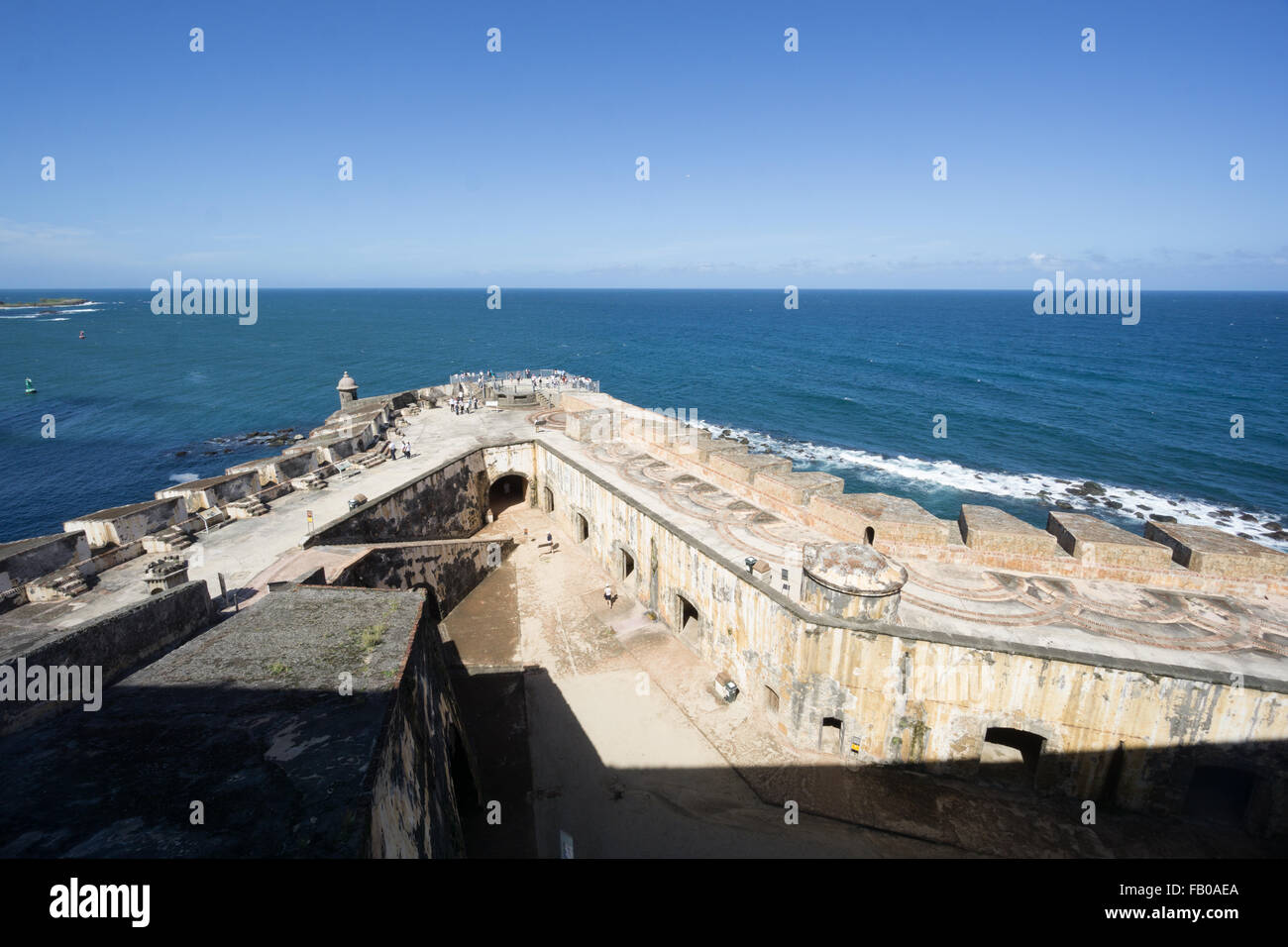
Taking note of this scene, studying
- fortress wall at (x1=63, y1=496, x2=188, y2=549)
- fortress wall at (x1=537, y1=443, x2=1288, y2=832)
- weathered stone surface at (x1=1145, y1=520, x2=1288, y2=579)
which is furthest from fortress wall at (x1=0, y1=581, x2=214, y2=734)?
weathered stone surface at (x1=1145, y1=520, x2=1288, y2=579)

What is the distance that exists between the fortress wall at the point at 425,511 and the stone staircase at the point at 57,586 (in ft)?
20.2

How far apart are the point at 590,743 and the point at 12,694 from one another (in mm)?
→ 12689

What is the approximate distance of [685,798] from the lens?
632 inches

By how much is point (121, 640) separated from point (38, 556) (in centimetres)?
1121

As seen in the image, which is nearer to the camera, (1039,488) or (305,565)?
(305,565)

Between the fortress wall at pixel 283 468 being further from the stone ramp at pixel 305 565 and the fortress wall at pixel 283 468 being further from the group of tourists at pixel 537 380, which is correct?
the group of tourists at pixel 537 380

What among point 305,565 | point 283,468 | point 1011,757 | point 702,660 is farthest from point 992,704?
point 283,468

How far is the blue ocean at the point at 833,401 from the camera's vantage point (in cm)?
4391

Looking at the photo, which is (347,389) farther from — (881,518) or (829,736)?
(829,736)

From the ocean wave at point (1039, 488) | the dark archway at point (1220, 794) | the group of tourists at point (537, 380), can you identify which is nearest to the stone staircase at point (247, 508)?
the group of tourists at point (537, 380)

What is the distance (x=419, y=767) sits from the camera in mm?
10094

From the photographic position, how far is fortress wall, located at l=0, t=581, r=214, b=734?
9250 millimetres

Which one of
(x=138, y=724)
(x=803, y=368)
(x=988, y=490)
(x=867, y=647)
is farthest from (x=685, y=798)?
(x=803, y=368)
